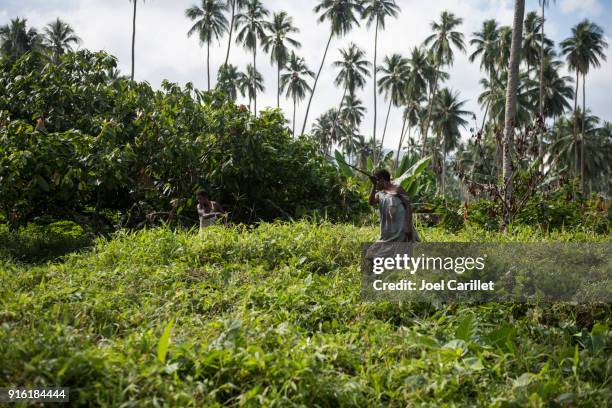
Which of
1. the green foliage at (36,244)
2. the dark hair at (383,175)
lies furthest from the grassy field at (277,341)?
the green foliage at (36,244)

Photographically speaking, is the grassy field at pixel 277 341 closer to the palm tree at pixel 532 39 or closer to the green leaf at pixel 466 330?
the green leaf at pixel 466 330

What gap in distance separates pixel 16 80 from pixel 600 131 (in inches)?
1681

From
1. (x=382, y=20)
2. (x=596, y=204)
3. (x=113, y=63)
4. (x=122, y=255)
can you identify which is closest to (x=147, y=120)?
(x=113, y=63)

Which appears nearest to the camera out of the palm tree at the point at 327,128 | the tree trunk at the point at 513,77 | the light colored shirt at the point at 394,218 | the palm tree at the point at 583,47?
the light colored shirt at the point at 394,218

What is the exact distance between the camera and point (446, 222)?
1005 centimetres

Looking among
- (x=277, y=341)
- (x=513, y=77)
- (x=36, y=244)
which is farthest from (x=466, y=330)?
(x=36, y=244)

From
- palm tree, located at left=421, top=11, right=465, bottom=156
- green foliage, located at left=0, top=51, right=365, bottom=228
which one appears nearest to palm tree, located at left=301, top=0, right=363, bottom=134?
palm tree, located at left=421, top=11, right=465, bottom=156

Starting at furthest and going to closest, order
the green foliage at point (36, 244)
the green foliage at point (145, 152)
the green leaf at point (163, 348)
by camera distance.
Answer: the green foliage at point (145, 152) < the green foliage at point (36, 244) < the green leaf at point (163, 348)

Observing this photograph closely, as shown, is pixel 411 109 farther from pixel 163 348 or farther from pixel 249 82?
pixel 163 348

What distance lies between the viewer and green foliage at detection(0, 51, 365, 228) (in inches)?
350

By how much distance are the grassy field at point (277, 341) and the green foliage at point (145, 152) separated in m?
3.31

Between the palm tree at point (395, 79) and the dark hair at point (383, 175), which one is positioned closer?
the dark hair at point (383, 175)

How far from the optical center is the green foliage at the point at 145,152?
8891mm

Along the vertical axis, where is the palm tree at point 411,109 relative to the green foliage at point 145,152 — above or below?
above
